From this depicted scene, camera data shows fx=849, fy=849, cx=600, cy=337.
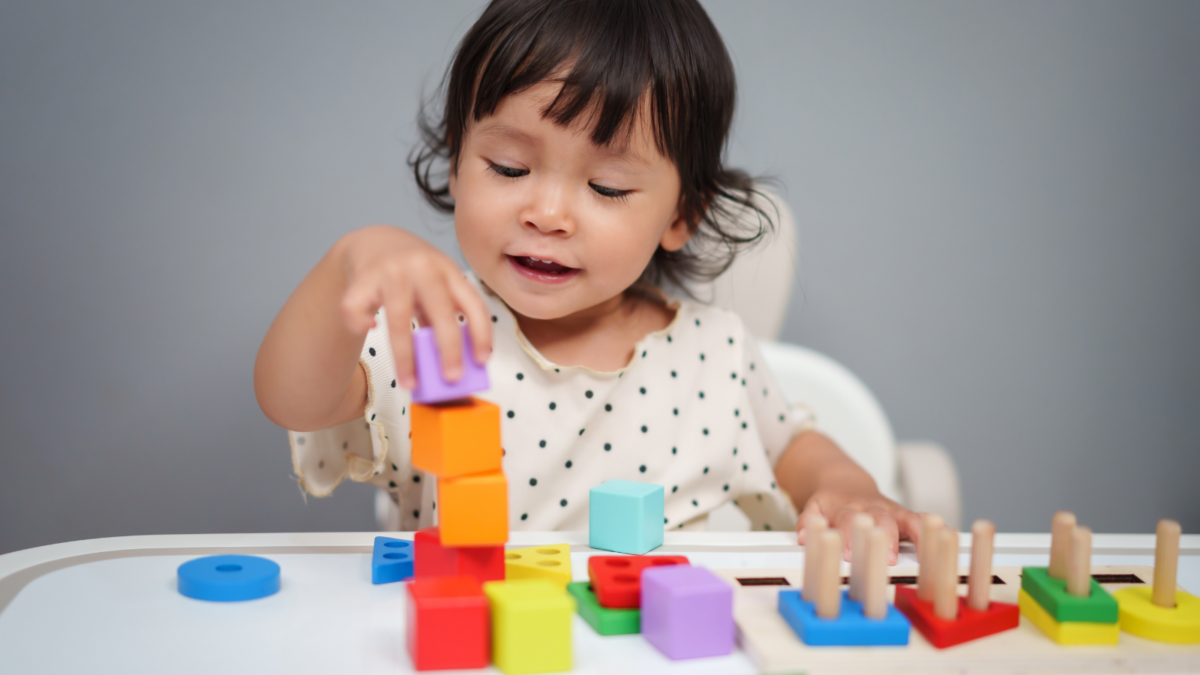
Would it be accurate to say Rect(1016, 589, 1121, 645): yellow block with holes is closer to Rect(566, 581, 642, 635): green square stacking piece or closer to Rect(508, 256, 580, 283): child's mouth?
Rect(566, 581, 642, 635): green square stacking piece

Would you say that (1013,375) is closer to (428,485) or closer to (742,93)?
(742,93)

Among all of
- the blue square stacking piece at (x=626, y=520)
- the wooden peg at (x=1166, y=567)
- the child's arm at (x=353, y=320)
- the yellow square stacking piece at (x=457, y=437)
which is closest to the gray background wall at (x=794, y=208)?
the child's arm at (x=353, y=320)

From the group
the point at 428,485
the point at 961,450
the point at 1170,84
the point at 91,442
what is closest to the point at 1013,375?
the point at 961,450

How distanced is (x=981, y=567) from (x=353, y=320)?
333 millimetres

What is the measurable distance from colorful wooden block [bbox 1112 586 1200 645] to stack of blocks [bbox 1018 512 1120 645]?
2 centimetres

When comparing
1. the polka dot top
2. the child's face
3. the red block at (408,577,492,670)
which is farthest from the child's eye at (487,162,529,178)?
the red block at (408,577,492,670)

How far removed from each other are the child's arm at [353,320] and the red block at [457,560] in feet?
0.30

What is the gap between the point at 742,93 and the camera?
51.3 inches

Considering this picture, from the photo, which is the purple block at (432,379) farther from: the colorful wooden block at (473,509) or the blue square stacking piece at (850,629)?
the blue square stacking piece at (850,629)

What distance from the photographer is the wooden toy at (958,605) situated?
409 millimetres

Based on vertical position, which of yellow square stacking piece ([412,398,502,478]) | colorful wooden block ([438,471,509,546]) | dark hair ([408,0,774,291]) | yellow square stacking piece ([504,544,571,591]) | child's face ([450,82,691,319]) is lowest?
yellow square stacking piece ([504,544,571,591])

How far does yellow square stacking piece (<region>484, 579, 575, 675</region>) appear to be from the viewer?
1.22 feet

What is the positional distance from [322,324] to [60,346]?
2.65 ft

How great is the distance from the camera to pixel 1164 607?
443 mm
